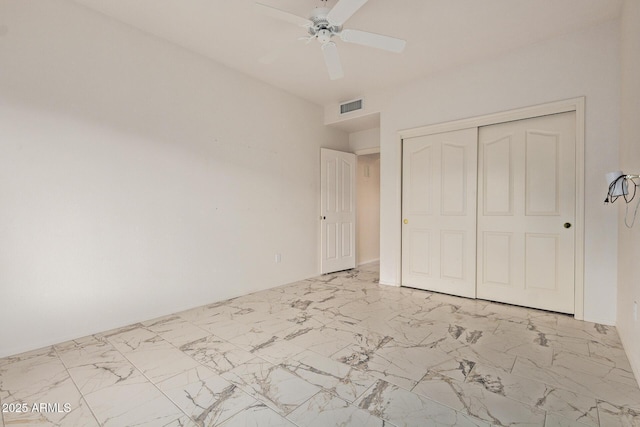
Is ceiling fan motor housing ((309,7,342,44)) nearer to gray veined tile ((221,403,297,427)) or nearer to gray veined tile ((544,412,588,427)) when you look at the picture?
gray veined tile ((221,403,297,427))

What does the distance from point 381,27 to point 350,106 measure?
5.81 ft

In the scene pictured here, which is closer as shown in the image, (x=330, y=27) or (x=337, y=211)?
(x=330, y=27)

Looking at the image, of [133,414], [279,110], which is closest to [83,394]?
[133,414]

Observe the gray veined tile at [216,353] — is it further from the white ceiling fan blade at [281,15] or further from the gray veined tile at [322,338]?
the white ceiling fan blade at [281,15]

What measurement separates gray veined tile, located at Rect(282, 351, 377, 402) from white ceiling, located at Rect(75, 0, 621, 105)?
7.98 ft

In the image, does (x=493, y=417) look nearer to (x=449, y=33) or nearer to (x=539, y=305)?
(x=539, y=305)

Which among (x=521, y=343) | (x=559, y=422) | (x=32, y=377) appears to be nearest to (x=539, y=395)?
(x=559, y=422)

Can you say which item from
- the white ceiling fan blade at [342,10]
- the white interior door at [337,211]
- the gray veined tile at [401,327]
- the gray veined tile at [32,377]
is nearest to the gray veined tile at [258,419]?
the gray veined tile at [32,377]

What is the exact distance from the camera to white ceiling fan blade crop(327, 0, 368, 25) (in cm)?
194

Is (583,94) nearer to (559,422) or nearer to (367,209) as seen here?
(559,422)

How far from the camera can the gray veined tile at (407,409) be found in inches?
58.9

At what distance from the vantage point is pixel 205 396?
67.1 inches

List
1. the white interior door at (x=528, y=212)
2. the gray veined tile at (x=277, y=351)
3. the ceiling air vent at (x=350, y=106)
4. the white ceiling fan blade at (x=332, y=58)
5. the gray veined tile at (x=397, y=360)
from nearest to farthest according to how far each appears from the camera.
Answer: the gray veined tile at (x=397, y=360), the gray veined tile at (x=277, y=351), the white ceiling fan blade at (x=332, y=58), the white interior door at (x=528, y=212), the ceiling air vent at (x=350, y=106)

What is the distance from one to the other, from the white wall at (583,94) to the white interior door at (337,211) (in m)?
1.69
